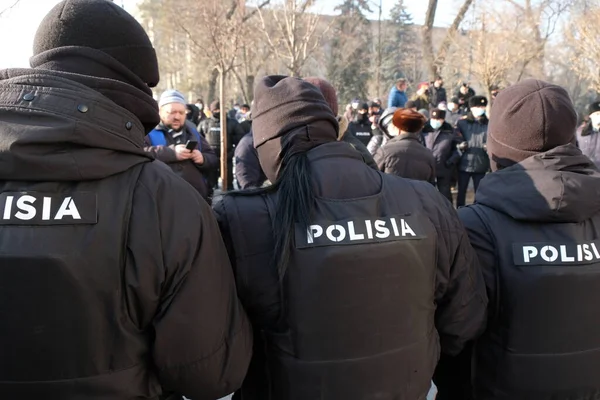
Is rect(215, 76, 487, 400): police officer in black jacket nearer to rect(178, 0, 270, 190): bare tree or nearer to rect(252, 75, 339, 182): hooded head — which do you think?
rect(252, 75, 339, 182): hooded head

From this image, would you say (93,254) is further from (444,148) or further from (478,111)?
(478,111)

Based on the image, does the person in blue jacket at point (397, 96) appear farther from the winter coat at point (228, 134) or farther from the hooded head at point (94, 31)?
the hooded head at point (94, 31)

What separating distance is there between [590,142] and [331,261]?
640cm

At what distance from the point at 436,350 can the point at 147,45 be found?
1.34 m

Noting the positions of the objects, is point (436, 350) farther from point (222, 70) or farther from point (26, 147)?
point (222, 70)

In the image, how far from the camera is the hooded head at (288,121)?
1.66 metres

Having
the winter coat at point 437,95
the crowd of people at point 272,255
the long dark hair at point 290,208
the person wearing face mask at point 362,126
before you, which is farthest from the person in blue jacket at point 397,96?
the long dark hair at point 290,208

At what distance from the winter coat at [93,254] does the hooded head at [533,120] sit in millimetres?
1281

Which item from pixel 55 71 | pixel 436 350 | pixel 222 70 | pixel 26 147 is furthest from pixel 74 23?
pixel 222 70

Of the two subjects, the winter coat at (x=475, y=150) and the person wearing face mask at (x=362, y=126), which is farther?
the person wearing face mask at (x=362, y=126)

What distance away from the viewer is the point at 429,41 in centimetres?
1817

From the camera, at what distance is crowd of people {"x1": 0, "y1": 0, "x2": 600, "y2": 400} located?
1.25 meters

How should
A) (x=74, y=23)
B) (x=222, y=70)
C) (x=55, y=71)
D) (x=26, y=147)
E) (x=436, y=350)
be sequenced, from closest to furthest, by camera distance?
1. (x=26, y=147)
2. (x=55, y=71)
3. (x=74, y=23)
4. (x=436, y=350)
5. (x=222, y=70)

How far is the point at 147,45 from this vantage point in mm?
1525
